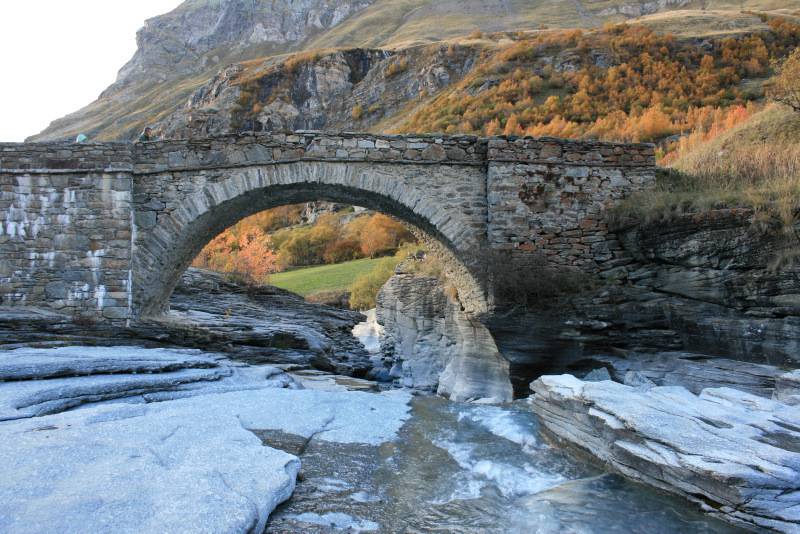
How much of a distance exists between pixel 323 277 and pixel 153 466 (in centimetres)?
2596

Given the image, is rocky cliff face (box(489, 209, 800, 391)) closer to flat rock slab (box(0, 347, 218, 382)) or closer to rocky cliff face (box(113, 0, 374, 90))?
flat rock slab (box(0, 347, 218, 382))

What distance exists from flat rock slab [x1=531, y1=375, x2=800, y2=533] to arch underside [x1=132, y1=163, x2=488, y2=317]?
13.3 feet

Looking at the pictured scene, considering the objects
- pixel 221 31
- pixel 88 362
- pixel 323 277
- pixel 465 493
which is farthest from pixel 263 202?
pixel 221 31

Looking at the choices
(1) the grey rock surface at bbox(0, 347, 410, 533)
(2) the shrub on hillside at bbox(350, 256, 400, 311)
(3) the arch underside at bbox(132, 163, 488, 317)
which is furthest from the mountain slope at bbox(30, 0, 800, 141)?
(1) the grey rock surface at bbox(0, 347, 410, 533)

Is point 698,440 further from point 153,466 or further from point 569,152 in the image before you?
point 569,152

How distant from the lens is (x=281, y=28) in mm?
97562

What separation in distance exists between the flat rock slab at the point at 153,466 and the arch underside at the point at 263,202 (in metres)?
→ 4.25

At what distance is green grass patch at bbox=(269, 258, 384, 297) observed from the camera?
27984 millimetres

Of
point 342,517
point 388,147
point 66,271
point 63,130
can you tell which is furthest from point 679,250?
point 63,130

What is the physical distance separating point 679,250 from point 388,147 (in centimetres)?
524

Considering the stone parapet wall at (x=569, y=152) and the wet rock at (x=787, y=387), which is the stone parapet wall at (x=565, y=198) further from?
the wet rock at (x=787, y=387)

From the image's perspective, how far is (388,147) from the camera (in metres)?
10.4

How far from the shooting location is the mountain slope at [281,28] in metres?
62.3

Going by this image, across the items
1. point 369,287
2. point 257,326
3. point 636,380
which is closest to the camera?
point 636,380
